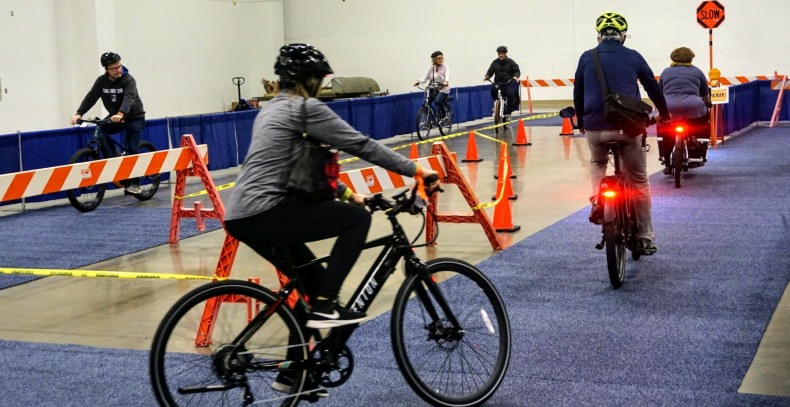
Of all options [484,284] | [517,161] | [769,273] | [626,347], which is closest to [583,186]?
[517,161]

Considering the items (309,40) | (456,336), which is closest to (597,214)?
(456,336)

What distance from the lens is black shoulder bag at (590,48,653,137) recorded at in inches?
335

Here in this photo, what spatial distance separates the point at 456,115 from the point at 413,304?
2283cm

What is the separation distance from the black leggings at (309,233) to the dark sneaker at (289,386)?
0.40 metres

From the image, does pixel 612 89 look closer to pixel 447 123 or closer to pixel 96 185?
pixel 96 185

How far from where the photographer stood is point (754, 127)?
23.8m

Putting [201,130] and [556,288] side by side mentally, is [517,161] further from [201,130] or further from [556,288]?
[556,288]

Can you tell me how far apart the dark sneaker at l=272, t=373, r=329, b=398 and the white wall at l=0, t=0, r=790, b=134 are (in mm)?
21204

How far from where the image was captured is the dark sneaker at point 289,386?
5087 mm

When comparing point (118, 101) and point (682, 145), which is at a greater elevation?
point (118, 101)

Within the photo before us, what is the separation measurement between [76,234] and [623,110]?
640cm

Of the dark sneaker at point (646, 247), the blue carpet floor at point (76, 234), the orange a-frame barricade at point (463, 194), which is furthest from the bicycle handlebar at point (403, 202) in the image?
the blue carpet floor at point (76, 234)

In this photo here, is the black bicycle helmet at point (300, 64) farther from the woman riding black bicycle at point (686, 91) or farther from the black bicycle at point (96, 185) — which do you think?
the woman riding black bicycle at point (686, 91)

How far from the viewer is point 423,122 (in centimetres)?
2392
